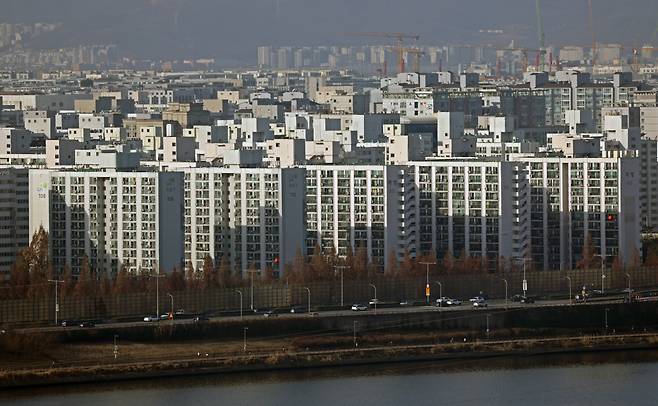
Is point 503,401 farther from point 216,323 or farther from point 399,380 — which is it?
point 216,323

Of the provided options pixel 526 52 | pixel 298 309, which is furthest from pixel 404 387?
pixel 526 52

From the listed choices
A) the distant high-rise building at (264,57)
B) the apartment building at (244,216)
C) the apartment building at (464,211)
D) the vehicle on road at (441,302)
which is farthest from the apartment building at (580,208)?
the distant high-rise building at (264,57)

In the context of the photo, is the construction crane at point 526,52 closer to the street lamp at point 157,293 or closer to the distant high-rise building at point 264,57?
→ the distant high-rise building at point 264,57

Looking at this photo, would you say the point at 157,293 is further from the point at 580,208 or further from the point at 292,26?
the point at 292,26

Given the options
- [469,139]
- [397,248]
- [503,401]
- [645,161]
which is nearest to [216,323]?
[503,401]

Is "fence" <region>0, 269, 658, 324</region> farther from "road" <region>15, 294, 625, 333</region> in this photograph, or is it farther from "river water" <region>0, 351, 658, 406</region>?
"river water" <region>0, 351, 658, 406</region>

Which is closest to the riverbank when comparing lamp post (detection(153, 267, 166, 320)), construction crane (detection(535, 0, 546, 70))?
lamp post (detection(153, 267, 166, 320))
